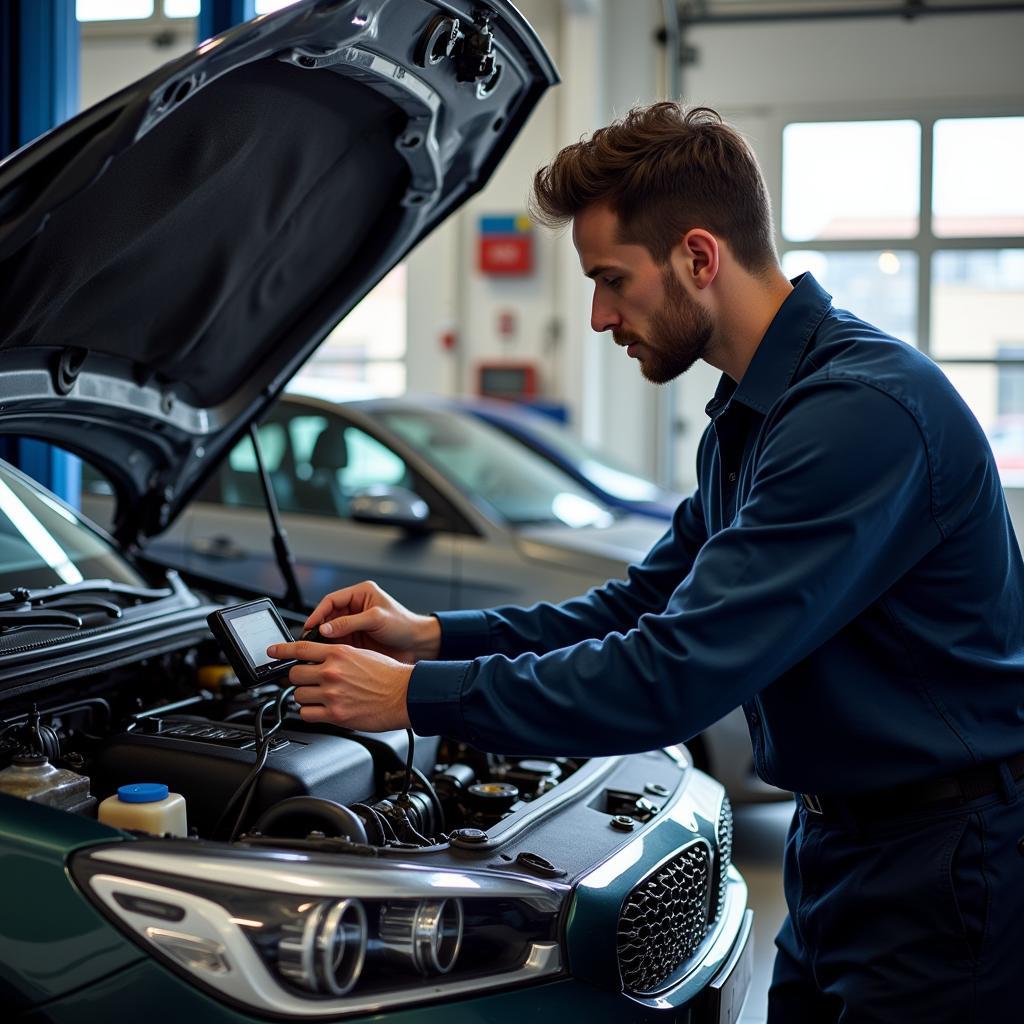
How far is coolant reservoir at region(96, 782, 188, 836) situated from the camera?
5.24 feet

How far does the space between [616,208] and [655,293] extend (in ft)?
0.41

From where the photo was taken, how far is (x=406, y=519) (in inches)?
161

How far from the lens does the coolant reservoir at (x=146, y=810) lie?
1.60 metres

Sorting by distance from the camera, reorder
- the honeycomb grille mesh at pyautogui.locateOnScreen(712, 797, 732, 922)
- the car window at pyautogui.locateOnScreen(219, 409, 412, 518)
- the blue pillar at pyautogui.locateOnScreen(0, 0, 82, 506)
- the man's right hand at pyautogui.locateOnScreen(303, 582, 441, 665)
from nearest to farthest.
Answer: the man's right hand at pyautogui.locateOnScreen(303, 582, 441, 665) → the honeycomb grille mesh at pyautogui.locateOnScreen(712, 797, 732, 922) → the blue pillar at pyautogui.locateOnScreen(0, 0, 82, 506) → the car window at pyautogui.locateOnScreen(219, 409, 412, 518)

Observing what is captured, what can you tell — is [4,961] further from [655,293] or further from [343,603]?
[655,293]

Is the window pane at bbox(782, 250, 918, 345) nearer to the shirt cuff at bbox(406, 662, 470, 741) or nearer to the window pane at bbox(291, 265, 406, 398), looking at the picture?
the window pane at bbox(291, 265, 406, 398)

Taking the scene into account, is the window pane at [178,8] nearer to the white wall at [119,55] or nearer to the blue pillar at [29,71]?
the white wall at [119,55]

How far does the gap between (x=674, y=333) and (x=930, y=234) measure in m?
7.51

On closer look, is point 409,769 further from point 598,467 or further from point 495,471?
point 598,467

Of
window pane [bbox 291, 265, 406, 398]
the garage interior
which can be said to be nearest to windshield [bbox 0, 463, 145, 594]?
the garage interior

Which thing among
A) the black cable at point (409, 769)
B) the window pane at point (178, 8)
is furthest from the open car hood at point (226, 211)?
the window pane at point (178, 8)

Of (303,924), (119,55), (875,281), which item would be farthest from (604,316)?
(119,55)

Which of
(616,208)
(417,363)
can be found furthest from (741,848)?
(417,363)

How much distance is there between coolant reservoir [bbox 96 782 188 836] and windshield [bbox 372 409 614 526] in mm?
2683
